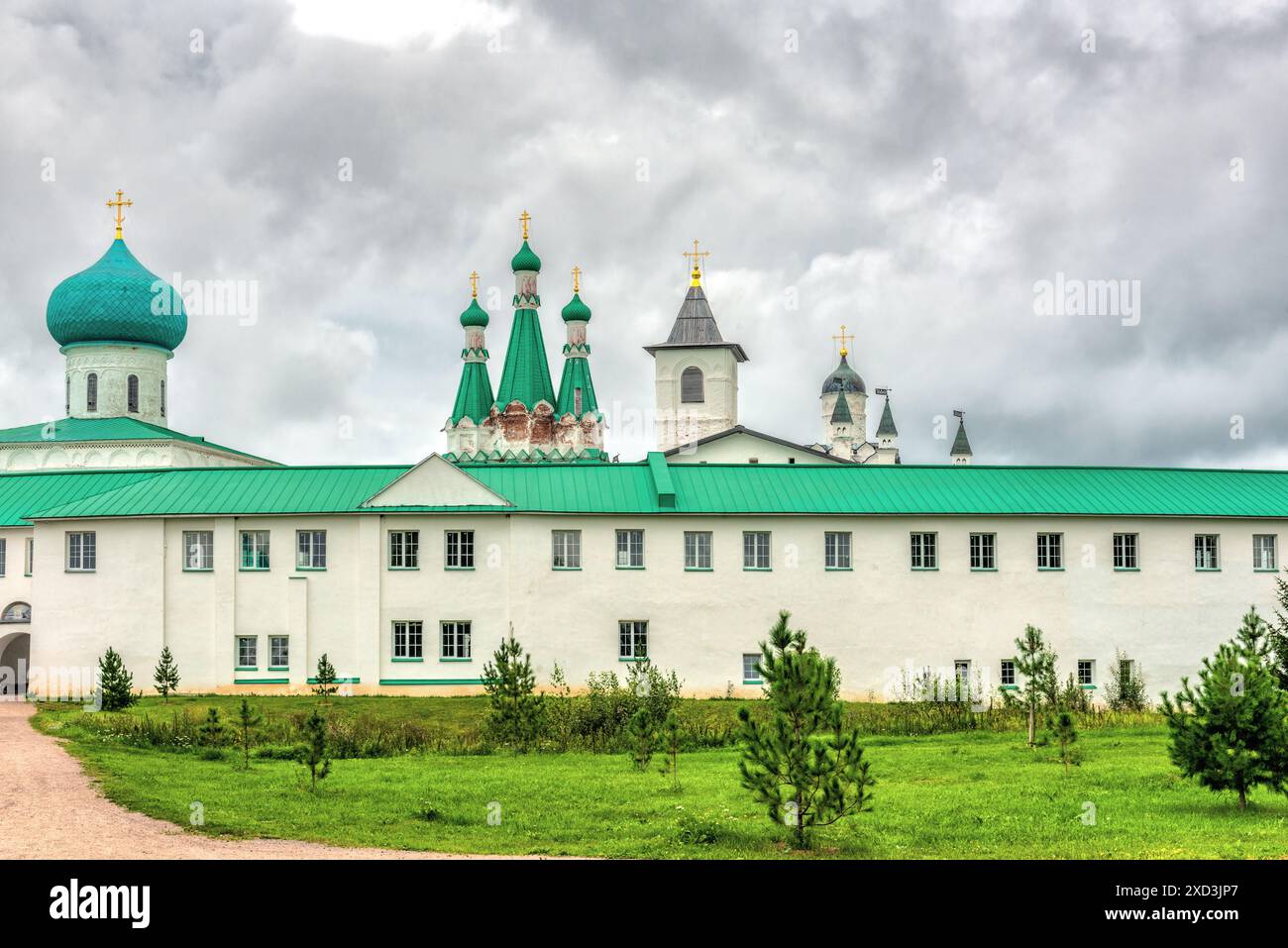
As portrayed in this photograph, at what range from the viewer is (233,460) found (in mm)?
56500

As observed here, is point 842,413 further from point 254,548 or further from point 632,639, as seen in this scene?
point 254,548

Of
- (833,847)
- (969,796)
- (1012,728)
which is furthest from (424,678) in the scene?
(833,847)

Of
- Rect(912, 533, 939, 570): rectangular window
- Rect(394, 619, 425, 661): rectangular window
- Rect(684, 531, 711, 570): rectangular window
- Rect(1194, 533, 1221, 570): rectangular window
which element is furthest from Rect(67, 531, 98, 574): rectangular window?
Rect(1194, 533, 1221, 570): rectangular window

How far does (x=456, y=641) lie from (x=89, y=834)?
21390mm

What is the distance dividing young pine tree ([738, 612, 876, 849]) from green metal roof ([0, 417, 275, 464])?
43341 mm

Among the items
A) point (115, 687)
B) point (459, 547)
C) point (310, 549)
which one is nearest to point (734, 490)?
point (459, 547)

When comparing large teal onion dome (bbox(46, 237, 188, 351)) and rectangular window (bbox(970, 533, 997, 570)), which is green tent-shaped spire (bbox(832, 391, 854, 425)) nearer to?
large teal onion dome (bbox(46, 237, 188, 351))

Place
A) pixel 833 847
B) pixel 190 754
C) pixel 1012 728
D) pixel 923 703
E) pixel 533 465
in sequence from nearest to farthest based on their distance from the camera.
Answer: pixel 833 847 → pixel 190 754 → pixel 1012 728 → pixel 923 703 → pixel 533 465

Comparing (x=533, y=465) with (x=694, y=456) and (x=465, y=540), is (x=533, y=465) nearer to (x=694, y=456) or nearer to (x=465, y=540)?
(x=465, y=540)

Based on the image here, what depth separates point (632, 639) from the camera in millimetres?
35625

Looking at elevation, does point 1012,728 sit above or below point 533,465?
below

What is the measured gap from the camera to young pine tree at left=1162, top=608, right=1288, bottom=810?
626 inches
